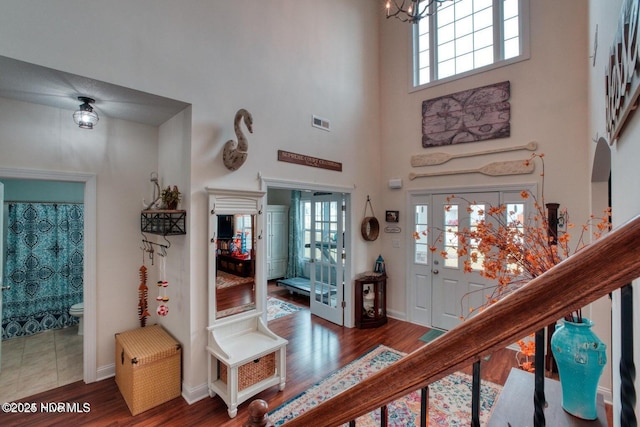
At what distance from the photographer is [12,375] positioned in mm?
2990

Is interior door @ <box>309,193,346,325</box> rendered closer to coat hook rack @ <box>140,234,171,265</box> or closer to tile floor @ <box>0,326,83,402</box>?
coat hook rack @ <box>140,234,171,265</box>

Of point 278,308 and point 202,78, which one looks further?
point 278,308

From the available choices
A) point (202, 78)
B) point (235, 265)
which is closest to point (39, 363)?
point (235, 265)

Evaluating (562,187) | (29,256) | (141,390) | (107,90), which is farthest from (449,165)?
(29,256)

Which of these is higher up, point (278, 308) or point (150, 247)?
point (150, 247)

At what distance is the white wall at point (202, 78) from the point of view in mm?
2186

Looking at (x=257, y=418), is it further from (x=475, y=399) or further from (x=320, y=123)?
(x=320, y=123)

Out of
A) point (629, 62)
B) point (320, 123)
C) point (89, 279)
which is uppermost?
point (320, 123)

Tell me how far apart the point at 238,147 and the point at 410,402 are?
288 cm

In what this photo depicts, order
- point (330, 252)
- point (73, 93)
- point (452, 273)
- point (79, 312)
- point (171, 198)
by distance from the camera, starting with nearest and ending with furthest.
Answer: point (73, 93) < point (171, 198) < point (79, 312) < point (452, 273) < point (330, 252)

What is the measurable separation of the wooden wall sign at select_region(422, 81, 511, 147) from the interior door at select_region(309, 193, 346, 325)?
5.72ft

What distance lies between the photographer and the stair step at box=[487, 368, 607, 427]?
0.97 m

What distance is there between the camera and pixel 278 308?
5312 millimetres

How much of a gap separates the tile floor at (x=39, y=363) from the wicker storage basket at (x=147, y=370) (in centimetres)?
68
